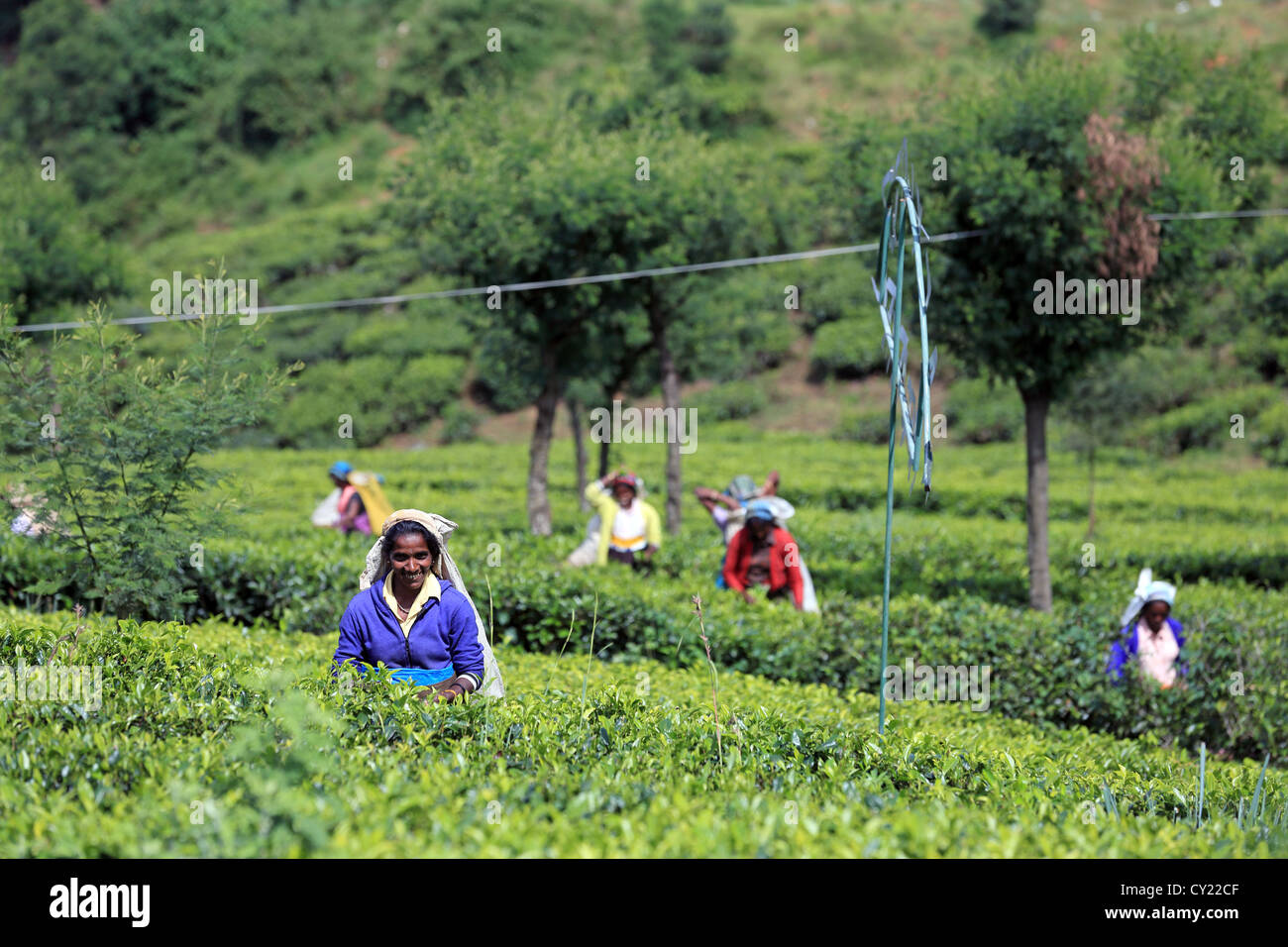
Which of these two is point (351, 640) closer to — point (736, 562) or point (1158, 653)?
point (736, 562)

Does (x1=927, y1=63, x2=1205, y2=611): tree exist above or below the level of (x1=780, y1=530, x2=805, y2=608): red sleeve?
above

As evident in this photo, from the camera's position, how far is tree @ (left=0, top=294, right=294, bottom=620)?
624 centimetres

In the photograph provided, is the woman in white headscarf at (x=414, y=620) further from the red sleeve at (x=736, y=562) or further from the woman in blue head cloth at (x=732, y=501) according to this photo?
the woman in blue head cloth at (x=732, y=501)

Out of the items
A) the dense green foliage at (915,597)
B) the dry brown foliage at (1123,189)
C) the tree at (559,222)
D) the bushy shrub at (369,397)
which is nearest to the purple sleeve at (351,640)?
the dense green foliage at (915,597)

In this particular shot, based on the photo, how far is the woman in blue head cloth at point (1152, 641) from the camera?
751cm

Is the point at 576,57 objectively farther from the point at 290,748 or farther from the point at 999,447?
the point at 290,748

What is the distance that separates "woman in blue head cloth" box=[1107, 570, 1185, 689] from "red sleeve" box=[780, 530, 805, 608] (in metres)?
2.33

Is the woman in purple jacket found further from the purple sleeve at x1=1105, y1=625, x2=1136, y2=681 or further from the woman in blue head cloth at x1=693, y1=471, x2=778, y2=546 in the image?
the woman in blue head cloth at x1=693, y1=471, x2=778, y2=546

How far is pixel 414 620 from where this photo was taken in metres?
4.95

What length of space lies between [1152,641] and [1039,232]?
12.3ft

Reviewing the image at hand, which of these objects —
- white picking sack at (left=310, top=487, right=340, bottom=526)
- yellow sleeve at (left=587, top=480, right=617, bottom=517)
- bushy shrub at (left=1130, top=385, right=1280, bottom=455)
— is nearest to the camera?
yellow sleeve at (left=587, top=480, right=617, bottom=517)

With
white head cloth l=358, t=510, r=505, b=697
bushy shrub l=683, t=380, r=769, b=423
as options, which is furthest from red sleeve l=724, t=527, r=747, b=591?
bushy shrub l=683, t=380, r=769, b=423

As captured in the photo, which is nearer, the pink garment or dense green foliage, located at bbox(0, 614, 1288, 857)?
dense green foliage, located at bbox(0, 614, 1288, 857)
